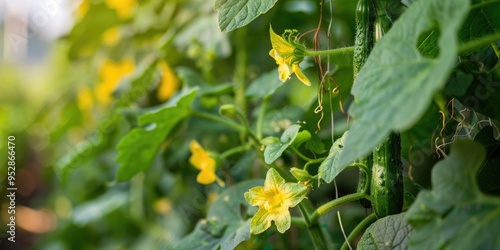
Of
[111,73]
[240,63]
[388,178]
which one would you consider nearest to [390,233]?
[388,178]

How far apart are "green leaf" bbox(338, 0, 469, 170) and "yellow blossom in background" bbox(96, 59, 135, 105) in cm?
109

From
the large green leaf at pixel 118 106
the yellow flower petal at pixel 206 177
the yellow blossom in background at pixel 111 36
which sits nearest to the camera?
the yellow flower petal at pixel 206 177

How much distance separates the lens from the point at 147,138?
3.14ft

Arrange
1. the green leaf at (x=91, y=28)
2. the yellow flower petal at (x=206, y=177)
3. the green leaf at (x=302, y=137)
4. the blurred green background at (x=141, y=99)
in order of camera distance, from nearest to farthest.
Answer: the green leaf at (x=302, y=137) → the yellow flower petal at (x=206, y=177) → the blurred green background at (x=141, y=99) → the green leaf at (x=91, y=28)

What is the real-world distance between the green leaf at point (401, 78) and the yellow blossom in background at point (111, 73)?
1.09 metres

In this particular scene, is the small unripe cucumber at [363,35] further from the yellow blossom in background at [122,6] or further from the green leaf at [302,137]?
the yellow blossom in background at [122,6]

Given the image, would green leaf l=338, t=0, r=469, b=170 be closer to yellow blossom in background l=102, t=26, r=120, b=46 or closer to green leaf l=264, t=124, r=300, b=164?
green leaf l=264, t=124, r=300, b=164

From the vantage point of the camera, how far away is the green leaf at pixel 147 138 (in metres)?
0.93

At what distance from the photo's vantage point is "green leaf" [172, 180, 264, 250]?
74 centimetres

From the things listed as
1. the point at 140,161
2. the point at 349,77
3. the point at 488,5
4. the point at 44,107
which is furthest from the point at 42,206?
the point at 488,5

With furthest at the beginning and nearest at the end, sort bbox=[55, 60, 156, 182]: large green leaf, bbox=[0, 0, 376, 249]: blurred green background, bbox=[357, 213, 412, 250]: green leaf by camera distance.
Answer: bbox=[55, 60, 156, 182]: large green leaf < bbox=[0, 0, 376, 249]: blurred green background < bbox=[357, 213, 412, 250]: green leaf

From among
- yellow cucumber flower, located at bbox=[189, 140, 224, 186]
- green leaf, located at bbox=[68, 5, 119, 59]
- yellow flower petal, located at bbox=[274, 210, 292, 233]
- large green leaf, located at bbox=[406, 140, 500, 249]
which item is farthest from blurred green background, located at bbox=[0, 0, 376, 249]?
large green leaf, located at bbox=[406, 140, 500, 249]

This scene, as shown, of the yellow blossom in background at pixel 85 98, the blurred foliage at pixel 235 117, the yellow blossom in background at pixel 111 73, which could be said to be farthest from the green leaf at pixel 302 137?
the yellow blossom in background at pixel 85 98

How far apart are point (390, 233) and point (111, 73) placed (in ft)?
3.54
